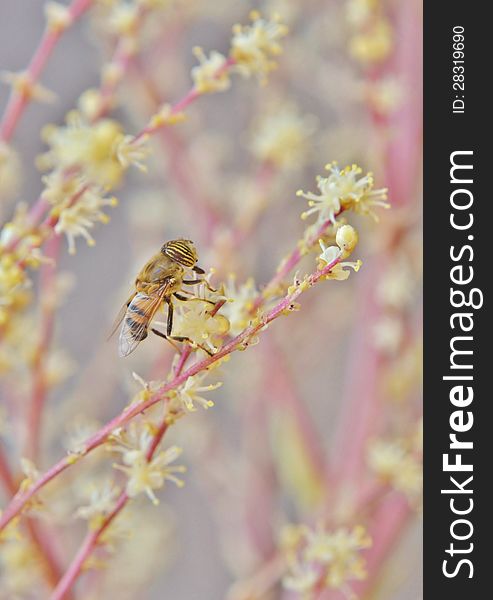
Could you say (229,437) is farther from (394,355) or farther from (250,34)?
(250,34)

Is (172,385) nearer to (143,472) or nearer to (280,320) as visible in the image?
(143,472)

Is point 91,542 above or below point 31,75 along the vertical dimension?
below

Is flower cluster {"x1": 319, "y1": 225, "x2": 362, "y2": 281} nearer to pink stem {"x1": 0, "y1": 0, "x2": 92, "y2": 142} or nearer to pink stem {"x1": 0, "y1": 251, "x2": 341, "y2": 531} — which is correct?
pink stem {"x1": 0, "y1": 251, "x2": 341, "y2": 531}

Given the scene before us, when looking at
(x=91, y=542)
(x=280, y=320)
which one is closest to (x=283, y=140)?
(x=280, y=320)

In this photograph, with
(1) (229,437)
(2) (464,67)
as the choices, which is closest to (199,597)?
(1) (229,437)

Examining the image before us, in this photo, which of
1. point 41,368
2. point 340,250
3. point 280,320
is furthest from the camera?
point 280,320

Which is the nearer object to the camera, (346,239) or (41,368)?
(346,239)

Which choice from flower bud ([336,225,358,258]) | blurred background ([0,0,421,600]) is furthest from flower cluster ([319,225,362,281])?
blurred background ([0,0,421,600])
